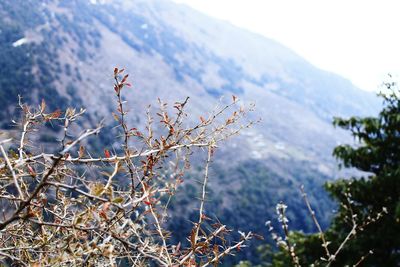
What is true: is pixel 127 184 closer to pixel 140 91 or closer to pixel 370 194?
pixel 370 194

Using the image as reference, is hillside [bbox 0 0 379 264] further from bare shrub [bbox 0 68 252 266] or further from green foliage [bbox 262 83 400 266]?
bare shrub [bbox 0 68 252 266]

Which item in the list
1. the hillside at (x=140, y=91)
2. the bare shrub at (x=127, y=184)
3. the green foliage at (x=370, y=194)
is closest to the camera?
the bare shrub at (x=127, y=184)

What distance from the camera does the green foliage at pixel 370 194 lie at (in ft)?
23.3

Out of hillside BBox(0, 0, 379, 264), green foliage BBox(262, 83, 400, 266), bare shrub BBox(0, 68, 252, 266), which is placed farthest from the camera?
hillside BBox(0, 0, 379, 264)

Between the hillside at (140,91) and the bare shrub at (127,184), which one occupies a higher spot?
the bare shrub at (127,184)

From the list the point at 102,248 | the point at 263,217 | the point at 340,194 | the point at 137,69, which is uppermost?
the point at 102,248

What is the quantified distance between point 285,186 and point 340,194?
11249 centimetres

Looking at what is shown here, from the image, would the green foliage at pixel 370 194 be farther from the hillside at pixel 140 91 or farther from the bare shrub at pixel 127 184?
the hillside at pixel 140 91

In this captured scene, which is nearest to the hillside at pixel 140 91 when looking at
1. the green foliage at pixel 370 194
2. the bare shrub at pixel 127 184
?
the green foliage at pixel 370 194

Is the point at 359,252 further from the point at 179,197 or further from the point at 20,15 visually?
the point at 20,15

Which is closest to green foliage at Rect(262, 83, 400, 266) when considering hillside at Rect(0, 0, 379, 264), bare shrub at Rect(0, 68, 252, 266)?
bare shrub at Rect(0, 68, 252, 266)

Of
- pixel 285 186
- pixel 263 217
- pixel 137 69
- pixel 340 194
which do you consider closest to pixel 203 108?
pixel 137 69

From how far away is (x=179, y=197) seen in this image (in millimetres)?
95125

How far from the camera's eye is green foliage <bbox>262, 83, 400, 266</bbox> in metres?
7.11
